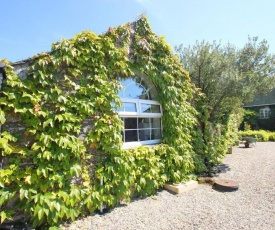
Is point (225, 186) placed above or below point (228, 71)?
below

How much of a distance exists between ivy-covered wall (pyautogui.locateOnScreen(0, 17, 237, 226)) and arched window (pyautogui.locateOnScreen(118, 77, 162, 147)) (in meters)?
0.31

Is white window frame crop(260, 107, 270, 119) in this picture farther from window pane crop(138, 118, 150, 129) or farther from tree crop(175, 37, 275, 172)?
window pane crop(138, 118, 150, 129)

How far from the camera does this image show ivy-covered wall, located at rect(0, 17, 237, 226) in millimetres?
3562

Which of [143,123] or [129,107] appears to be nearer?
[129,107]

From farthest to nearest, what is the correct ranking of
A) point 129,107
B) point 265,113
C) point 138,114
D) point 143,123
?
point 265,113 → point 143,123 → point 138,114 → point 129,107

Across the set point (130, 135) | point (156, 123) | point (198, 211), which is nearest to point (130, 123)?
point (130, 135)

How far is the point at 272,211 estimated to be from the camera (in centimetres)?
430

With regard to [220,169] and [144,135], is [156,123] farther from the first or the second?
[220,169]

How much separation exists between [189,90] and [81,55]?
14.2ft

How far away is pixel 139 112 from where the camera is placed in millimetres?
5754

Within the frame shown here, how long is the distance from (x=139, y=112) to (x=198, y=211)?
10.1 ft

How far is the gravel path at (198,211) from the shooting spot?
3.81 meters

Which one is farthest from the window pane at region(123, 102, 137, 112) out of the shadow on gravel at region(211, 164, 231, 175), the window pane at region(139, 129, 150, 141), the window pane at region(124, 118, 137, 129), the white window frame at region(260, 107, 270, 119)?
the white window frame at region(260, 107, 270, 119)

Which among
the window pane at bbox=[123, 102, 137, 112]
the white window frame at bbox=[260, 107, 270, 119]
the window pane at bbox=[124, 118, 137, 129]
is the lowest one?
the window pane at bbox=[124, 118, 137, 129]
